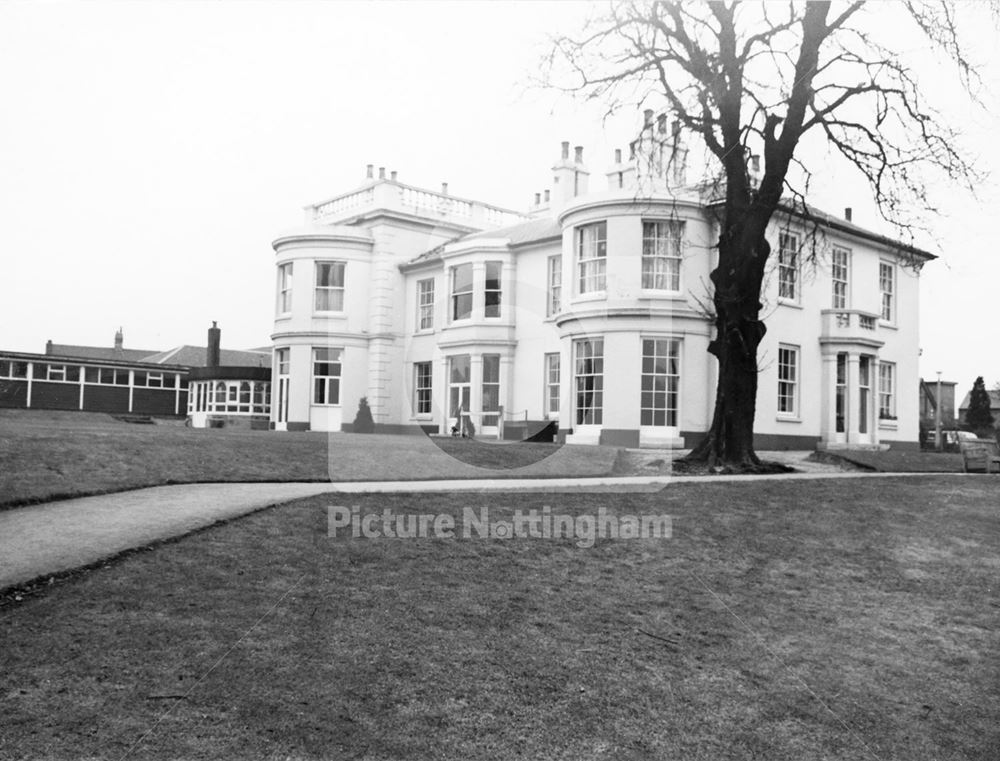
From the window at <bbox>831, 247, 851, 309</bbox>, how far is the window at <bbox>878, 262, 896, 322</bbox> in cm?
231

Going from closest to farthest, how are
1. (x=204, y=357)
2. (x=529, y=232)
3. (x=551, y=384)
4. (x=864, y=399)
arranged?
(x=551, y=384) → (x=864, y=399) → (x=529, y=232) → (x=204, y=357)

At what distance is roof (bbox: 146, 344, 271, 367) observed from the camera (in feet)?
200

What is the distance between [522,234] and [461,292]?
303 cm

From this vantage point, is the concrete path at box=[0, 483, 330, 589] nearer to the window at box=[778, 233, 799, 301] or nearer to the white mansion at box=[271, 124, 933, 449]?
the white mansion at box=[271, 124, 933, 449]

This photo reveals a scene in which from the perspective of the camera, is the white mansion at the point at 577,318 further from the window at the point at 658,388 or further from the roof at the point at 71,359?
the roof at the point at 71,359

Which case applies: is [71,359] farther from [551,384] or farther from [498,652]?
[498,652]

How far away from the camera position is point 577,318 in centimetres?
2658

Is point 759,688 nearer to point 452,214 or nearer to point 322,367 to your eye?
point 322,367

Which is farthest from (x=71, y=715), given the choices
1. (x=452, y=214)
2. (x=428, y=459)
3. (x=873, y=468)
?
(x=452, y=214)

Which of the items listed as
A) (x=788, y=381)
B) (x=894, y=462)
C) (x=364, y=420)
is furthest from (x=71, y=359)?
(x=894, y=462)

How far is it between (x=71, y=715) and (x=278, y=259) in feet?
111

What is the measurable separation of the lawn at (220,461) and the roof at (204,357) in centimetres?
4354

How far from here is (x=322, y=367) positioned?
122 ft

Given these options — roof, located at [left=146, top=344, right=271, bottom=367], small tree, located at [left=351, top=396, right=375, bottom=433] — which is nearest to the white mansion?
small tree, located at [left=351, top=396, right=375, bottom=433]
